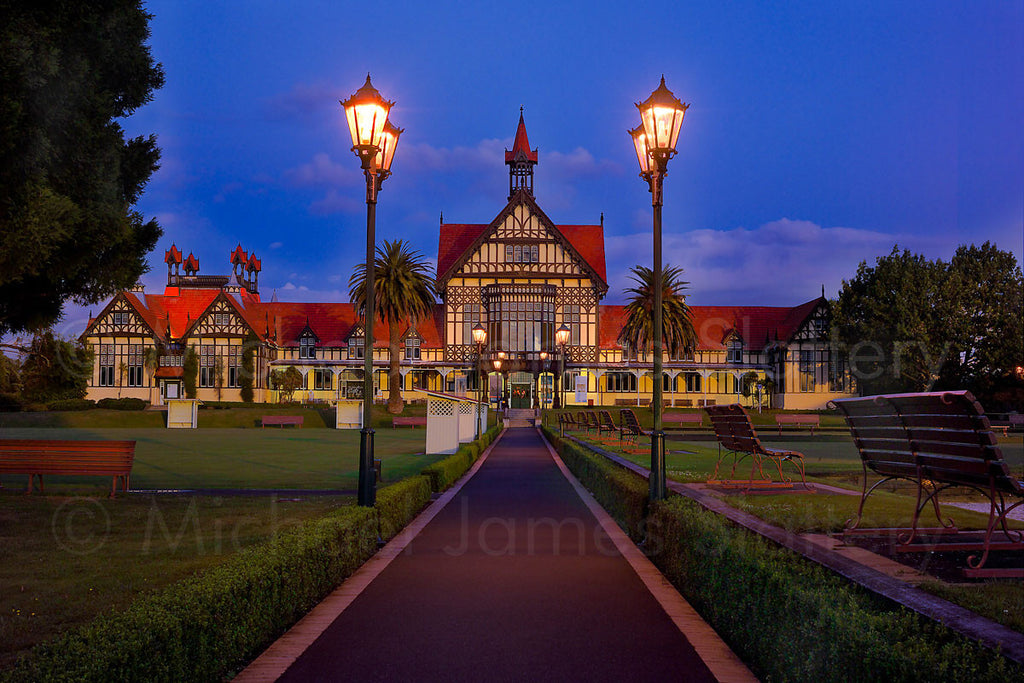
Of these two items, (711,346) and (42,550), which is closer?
(42,550)

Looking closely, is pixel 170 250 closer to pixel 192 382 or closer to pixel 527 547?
pixel 192 382

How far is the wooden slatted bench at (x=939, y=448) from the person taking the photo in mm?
5125

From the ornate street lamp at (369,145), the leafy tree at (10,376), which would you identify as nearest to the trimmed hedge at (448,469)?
the ornate street lamp at (369,145)

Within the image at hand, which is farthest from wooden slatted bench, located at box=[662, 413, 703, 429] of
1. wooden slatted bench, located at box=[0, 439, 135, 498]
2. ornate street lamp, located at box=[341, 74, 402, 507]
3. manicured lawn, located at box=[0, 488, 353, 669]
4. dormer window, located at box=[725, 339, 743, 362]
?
ornate street lamp, located at box=[341, 74, 402, 507]

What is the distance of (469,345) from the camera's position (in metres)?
65.4

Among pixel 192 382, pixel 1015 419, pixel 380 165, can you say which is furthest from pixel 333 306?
pixel 380 165

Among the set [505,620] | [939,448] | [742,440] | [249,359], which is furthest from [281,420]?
[939,448]

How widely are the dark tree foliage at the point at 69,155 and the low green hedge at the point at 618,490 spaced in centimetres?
722

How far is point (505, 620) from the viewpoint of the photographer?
600 centimetres

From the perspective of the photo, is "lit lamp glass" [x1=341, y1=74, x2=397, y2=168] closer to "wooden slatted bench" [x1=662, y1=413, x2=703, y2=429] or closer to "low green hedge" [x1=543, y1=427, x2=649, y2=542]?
"low green hedge" [x1=543, y1=427, x2=649, y2=542]

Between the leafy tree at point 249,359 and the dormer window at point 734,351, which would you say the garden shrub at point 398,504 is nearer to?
the leafy tree at point 249,359

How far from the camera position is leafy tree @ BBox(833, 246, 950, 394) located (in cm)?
5588

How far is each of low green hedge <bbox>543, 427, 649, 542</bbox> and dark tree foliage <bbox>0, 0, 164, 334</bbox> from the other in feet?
23.7

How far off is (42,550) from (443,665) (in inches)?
207
